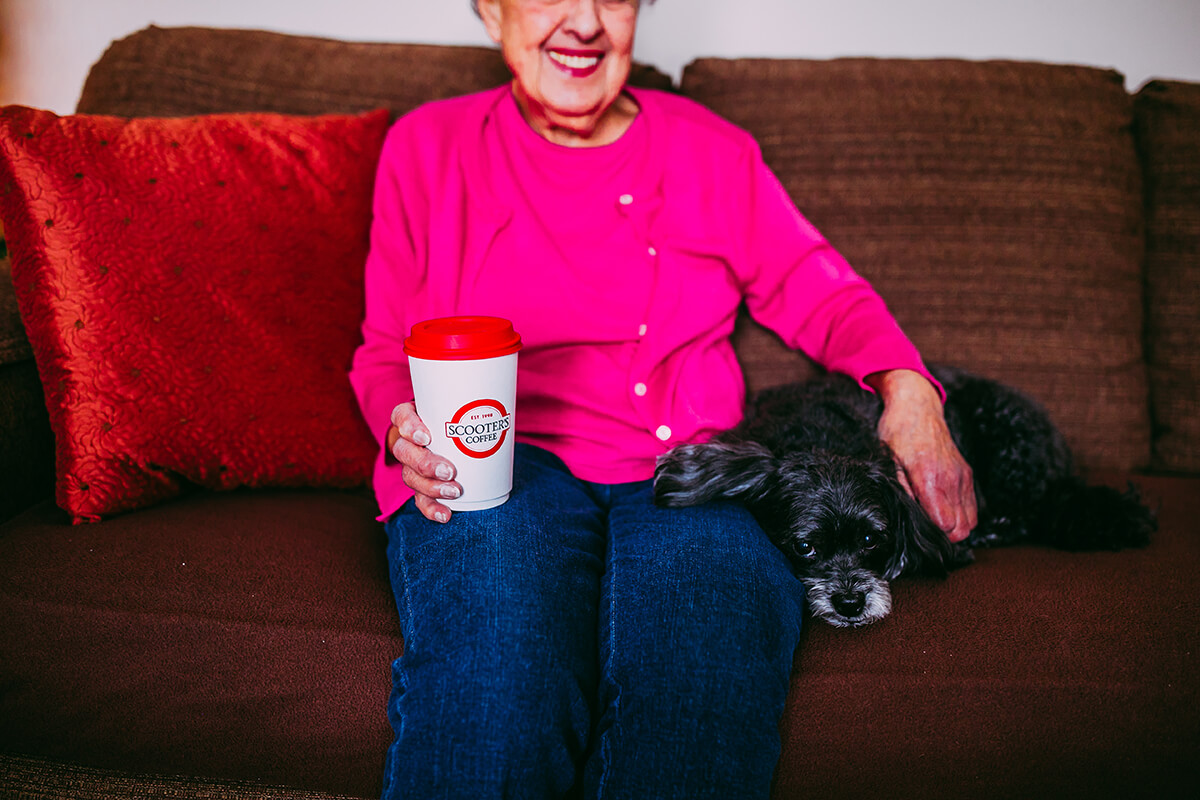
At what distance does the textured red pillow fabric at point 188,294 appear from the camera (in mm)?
1350

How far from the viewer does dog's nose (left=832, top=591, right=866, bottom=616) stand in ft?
3.92

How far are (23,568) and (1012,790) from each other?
5.23ft

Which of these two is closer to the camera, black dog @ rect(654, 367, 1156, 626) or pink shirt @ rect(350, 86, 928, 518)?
black dog @ rect(654, 367, 1156, 626)

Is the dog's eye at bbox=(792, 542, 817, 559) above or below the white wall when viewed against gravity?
below

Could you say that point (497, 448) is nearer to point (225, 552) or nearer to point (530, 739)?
point (530, 739)

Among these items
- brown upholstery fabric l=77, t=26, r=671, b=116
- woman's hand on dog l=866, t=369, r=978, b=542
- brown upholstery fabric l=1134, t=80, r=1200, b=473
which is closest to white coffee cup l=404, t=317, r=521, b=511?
woman's hand on dog l=866, t=369, r=978, b=542

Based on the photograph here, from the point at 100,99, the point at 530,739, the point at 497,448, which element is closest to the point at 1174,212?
the point at 497,448

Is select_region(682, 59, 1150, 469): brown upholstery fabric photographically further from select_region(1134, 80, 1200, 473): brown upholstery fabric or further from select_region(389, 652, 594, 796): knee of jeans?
select_region(389, 652, 594, 796): knee of jeans

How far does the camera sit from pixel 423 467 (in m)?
1.09

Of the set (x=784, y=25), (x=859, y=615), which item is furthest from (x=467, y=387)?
(x=784, y=25)

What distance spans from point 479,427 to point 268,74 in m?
1.33

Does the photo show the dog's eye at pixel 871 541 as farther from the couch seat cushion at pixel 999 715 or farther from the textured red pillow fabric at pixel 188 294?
the textured red pillow fabric at pixel 188 294

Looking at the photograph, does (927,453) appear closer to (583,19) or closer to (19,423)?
(583,19)

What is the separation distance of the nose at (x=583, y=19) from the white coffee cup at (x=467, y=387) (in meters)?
0.65
